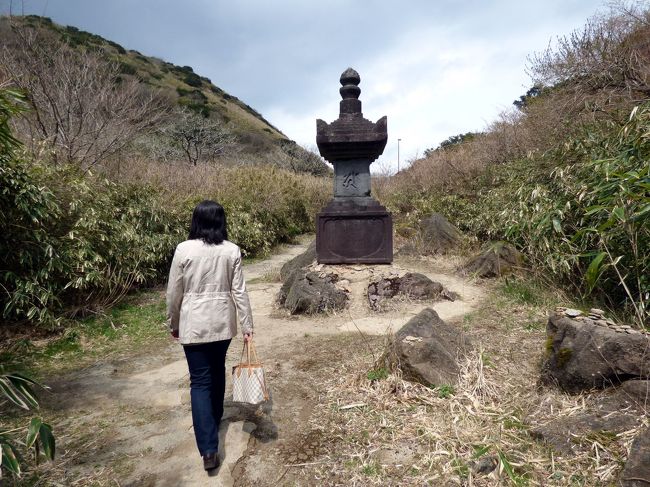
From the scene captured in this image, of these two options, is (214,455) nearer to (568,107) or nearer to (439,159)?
(568,107)

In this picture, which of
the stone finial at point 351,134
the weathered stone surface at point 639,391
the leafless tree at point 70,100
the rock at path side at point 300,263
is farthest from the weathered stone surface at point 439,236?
the leafless tree at point 70,100

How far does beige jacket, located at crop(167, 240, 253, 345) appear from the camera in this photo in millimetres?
2182

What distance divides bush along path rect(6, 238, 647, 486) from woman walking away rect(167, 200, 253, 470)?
0.32 meters

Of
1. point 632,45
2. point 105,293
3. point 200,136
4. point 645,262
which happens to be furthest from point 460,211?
point 200,136

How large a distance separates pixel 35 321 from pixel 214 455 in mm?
3679

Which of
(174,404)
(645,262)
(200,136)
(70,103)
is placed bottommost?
(174,404)

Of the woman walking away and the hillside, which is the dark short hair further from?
the hillside

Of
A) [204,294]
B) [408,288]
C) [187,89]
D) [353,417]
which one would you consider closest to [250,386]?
[204,294]

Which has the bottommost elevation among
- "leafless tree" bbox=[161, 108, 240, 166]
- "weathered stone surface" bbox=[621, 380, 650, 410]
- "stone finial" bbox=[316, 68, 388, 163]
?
"weathered stone surface" bbox=[621, 380, 650, 410]

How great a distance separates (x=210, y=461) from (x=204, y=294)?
958 mm

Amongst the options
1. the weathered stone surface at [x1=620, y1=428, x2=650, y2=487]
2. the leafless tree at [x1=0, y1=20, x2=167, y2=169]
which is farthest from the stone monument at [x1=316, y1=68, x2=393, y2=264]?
the leafless tree at [x1=0, y1=20, x2=167, y2=169]

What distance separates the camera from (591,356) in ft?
7.97

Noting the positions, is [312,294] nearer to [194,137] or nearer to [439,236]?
[439,236]

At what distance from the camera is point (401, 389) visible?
2.79 m
